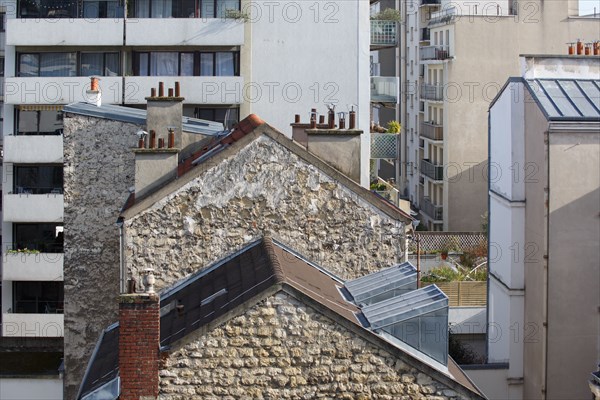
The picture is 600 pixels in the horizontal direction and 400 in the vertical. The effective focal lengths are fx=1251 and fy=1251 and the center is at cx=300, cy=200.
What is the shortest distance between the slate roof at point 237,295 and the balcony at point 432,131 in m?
49.9

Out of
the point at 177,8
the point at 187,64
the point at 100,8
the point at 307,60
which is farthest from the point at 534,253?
the point at 100,8

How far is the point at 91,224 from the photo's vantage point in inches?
1153

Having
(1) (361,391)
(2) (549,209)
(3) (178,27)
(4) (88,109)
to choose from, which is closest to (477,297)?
(3) (178,27)

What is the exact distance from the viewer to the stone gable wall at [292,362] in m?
18.7

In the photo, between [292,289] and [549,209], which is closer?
[292,289]

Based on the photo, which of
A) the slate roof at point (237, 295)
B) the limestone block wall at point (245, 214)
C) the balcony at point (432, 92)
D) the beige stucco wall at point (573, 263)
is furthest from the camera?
the balcony at point (432, 92)

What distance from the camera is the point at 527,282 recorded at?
32344 mm

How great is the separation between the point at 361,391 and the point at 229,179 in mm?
6262

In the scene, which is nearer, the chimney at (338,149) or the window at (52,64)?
the chimney at (338,149)

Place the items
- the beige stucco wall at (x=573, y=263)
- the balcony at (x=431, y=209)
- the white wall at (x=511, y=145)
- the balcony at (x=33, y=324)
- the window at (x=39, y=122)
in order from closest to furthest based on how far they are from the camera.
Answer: the beige stucco wall at (x=573, y=263)
the white wall at (x=511, y=145)
the balcony at (x=33, y=324)
the window at (x=39, y=122)
the balcony at (x=431, y=209)

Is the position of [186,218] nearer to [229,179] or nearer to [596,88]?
[229,179]

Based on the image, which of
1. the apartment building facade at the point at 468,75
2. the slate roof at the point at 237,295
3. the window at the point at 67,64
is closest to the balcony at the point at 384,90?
the window at the point at 67,64

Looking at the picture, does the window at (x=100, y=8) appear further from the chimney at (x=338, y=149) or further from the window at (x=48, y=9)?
the chimney at (x=338, y=149)

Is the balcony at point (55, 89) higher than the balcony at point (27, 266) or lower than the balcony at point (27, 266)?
higher
